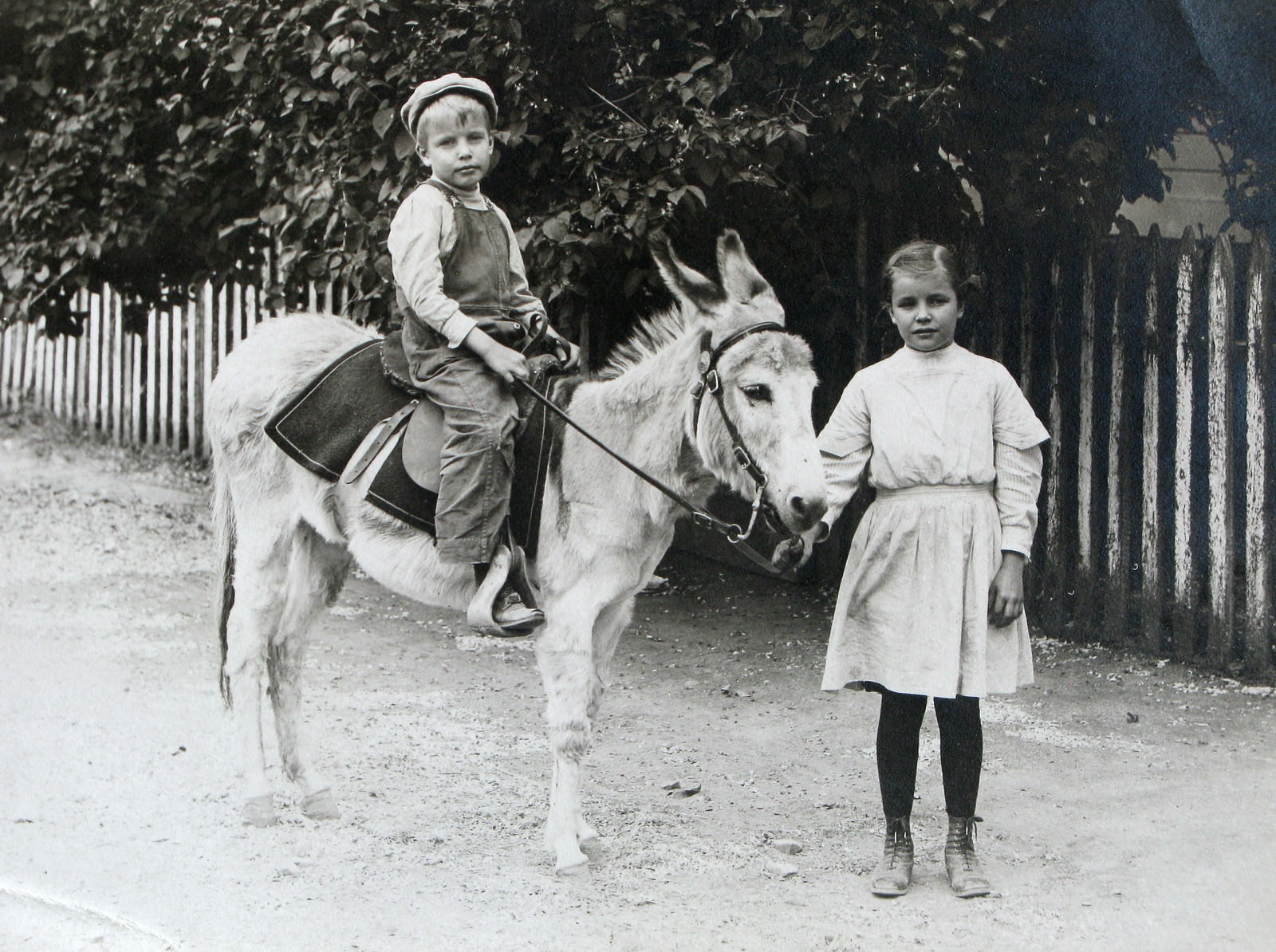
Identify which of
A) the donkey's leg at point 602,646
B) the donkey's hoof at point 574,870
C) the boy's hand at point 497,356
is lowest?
the donkey's hoof at point 574,870

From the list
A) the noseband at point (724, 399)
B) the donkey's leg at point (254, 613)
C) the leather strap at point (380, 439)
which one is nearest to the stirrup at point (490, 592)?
the leather strap at point (380, 439)

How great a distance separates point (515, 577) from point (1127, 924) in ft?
6.90

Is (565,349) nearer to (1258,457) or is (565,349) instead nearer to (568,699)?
(568,699)

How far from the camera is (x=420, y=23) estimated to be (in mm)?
5941

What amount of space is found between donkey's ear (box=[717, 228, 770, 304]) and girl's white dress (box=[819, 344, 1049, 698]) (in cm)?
49

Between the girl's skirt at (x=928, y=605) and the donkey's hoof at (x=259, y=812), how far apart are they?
6.54 feet

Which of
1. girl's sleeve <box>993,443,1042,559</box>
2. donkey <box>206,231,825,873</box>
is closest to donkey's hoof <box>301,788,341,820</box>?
donkey <box>206,231,825,873</box>

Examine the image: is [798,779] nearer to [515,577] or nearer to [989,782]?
[989,782]

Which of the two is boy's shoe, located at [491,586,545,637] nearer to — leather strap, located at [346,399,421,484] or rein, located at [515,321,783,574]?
A: rein, located at [515,321,783,574]

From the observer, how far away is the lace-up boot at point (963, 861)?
3811 millimetres

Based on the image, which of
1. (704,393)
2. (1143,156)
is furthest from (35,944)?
(1143,156)

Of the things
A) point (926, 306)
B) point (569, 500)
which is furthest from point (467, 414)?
point (926, 306)

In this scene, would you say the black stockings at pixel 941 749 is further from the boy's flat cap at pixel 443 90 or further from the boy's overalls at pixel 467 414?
the boy's flat cap at pixel 443 90

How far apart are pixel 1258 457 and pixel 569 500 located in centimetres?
358
